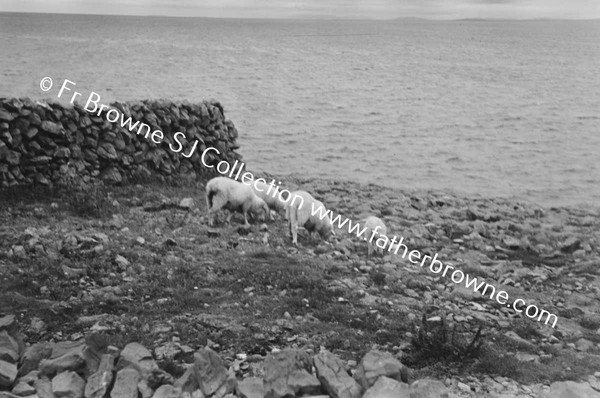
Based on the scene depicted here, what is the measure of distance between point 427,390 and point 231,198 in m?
8.48

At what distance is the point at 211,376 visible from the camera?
7352mm

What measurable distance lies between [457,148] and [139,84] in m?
30.3

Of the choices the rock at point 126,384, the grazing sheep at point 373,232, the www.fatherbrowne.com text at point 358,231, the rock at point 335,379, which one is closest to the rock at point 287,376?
the rock at point 335,379

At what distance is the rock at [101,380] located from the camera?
23.8 ft

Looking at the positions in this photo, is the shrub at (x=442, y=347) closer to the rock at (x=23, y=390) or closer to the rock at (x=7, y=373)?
the rock at (x=23, y=390)

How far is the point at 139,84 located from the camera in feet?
187

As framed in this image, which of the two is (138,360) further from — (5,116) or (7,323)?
(5,116)

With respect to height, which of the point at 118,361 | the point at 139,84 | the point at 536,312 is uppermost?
the point at 118,361

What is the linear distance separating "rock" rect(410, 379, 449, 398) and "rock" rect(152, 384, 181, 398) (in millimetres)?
2549

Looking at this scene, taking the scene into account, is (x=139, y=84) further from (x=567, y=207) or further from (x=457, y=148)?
(x=567, y=207)

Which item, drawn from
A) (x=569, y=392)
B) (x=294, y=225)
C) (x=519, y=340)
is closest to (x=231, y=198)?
(x=294, y=225)

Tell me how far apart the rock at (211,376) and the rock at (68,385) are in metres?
1.29

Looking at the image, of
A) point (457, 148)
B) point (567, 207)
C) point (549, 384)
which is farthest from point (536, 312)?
point (457, 148)

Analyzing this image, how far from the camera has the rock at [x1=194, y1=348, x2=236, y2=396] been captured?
7250 mm
